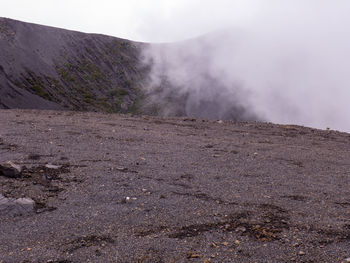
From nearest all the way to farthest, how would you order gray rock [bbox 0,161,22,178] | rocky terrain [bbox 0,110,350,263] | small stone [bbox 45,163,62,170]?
1. rocky terrain [bbox 0,110,350,263]
2. gray rock [bbox 0,161,22,178]
3. small stone [bbox 45,163,62,170]

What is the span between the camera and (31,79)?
24.9 m

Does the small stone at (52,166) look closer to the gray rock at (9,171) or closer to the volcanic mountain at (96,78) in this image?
the gray rock at (9,171)

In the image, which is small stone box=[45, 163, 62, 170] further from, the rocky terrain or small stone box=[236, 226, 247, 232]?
small stone box=[236, 226, 247, 232]

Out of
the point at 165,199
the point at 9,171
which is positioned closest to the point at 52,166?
the point at 9,171

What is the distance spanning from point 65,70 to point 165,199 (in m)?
26.0

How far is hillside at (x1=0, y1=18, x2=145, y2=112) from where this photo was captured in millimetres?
23547

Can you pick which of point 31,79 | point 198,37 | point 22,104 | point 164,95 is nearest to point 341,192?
point 22,104

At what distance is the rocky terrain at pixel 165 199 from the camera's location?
422 cm

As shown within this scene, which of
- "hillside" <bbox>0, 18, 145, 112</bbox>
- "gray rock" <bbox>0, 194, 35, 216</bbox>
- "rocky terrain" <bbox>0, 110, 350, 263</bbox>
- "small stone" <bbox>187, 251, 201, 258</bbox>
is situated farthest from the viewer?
"hillside" <bbox>0, 18, 145, 112</bbox>

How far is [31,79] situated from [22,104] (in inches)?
208

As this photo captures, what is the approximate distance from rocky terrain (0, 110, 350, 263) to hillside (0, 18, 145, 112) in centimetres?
1298

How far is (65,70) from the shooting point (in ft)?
97.7

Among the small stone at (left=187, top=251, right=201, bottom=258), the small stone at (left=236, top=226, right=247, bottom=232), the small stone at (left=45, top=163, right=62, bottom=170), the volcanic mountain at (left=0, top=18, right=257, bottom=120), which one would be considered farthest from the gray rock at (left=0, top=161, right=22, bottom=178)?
the volcanic mountain at (left=0, top=18, right=257, bottom=120)

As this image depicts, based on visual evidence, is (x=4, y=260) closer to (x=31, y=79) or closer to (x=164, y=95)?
(x=31, y=79)
